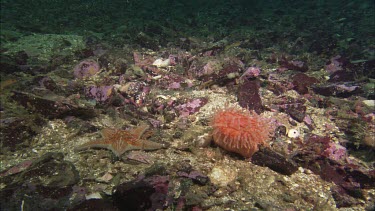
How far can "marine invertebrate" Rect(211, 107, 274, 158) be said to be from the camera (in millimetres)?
3209

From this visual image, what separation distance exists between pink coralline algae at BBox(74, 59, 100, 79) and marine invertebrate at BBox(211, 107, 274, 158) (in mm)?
3299

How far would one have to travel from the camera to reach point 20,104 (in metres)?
3.61

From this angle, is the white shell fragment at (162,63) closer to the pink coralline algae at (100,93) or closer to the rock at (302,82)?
the pink coralline algae at (100,93)

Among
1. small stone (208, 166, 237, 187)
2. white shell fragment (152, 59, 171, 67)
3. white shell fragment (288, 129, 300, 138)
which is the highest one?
white shell fragment (152, 59, 171, 67)

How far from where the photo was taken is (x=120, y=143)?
3.26 metres

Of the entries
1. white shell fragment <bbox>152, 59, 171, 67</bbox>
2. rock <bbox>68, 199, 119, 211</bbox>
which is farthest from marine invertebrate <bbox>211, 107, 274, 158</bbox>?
white shell fragment <bbox>152, 59, 171, 67</bbox>

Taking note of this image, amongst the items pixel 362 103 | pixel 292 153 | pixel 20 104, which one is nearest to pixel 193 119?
pixel 292 153

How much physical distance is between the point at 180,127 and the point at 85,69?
2770 mm

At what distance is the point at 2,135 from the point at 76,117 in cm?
98

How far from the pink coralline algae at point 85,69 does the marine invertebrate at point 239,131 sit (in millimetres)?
3299

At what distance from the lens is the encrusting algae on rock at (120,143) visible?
3.25 metres

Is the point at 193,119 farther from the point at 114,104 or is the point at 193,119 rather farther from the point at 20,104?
the point at 20,104

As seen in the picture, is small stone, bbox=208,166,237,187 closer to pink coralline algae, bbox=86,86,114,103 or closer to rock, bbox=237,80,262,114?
rock, bbox=237,80,262,114

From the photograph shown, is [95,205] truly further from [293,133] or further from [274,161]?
[293,133]
